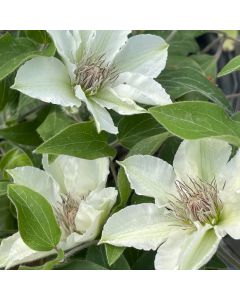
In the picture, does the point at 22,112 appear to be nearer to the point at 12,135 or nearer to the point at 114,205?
the point at 12,135

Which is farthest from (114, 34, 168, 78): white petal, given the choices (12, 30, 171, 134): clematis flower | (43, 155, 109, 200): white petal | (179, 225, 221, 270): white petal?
(179, 225, 221, 270): white petal

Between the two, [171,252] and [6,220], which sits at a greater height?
[171,252]

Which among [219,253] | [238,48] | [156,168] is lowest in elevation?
[238,48]

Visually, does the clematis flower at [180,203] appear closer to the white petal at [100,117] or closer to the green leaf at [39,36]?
the white petal at [100,117]

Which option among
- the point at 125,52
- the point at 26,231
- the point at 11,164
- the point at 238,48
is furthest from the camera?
the point at 238,48

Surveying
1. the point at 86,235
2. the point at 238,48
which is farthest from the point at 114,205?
the point at 238,48

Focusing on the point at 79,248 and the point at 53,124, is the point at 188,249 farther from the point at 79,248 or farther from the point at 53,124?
the point at 53,124

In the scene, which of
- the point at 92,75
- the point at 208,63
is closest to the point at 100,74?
the point at 92,75
